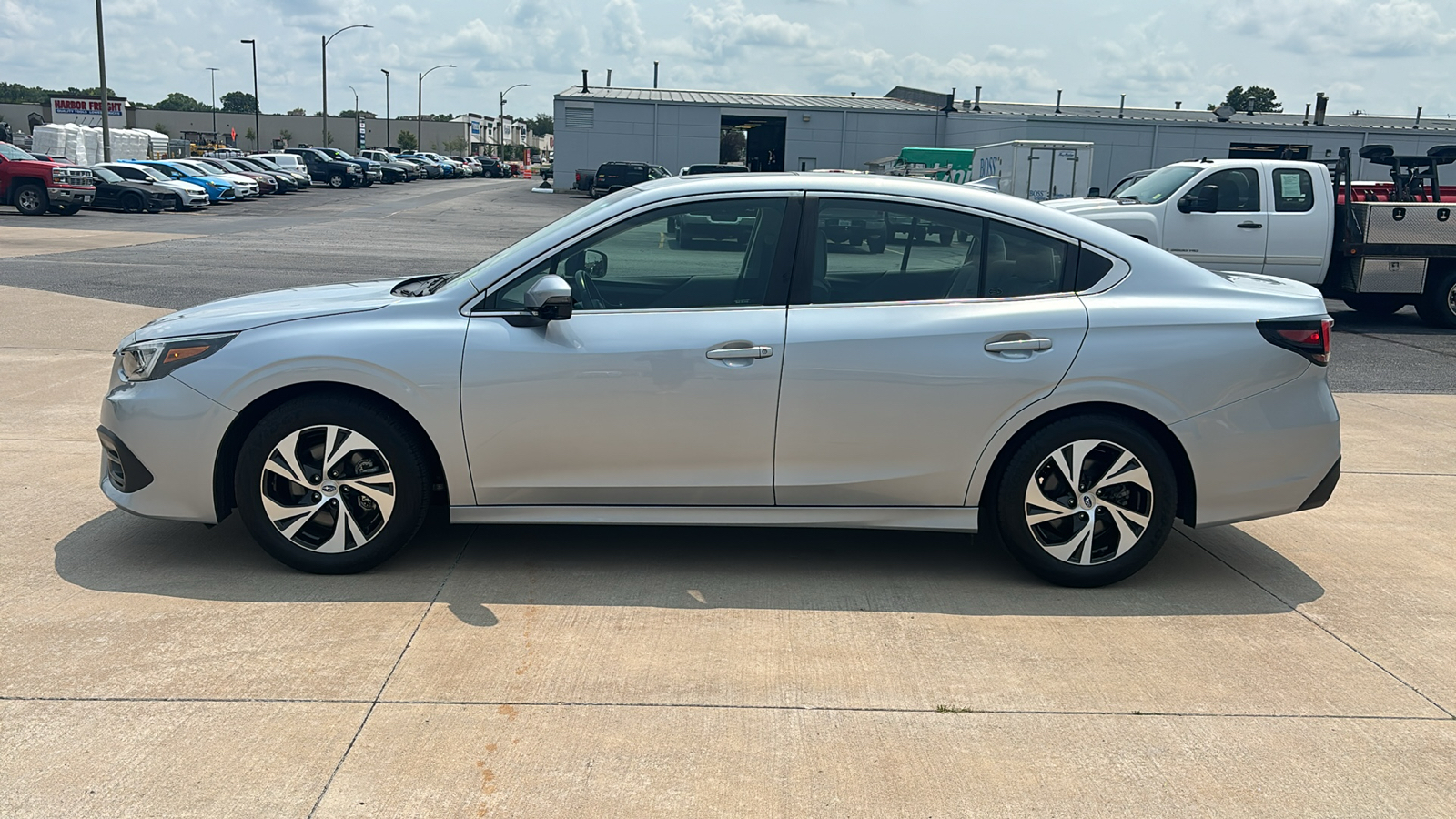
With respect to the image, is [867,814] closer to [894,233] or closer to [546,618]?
[546,618]

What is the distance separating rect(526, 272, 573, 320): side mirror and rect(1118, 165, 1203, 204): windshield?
39.7 ft

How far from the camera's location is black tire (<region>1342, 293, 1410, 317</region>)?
49.6 ft

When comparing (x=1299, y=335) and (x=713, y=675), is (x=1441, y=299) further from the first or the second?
(x=713, y=675)

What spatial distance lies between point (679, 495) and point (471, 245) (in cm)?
2142

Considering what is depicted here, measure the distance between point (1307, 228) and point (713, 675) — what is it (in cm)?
1289

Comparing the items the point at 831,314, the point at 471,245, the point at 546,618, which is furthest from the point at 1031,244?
the point at 471,245

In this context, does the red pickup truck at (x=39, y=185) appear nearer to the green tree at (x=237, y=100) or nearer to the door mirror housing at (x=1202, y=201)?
the door mirror housing at (x=1202, y=201)

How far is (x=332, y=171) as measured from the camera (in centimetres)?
5803

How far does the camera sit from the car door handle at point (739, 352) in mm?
4539

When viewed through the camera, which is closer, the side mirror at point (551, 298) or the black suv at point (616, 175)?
the side mirror at point (551, 298)

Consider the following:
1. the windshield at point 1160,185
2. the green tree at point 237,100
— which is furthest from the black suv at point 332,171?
the green tree at point 237,100

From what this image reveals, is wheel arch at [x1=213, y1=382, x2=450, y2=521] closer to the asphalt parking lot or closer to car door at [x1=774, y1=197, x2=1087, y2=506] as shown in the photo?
the asphalt parking lot

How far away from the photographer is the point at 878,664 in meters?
4.02

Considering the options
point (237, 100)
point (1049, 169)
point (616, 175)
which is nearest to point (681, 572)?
point (1049, 169)
